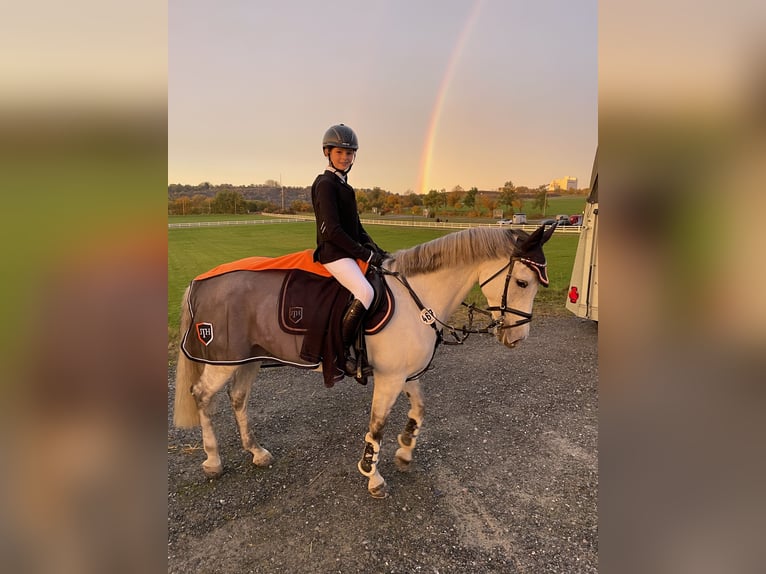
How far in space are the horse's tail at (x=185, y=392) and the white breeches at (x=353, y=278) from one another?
1.51 metres

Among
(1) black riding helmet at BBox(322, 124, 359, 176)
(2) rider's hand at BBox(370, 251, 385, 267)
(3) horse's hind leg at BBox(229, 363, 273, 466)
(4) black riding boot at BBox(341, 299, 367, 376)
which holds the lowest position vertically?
(3) horse's hind leg at BBox(229, 363, 273, 466)

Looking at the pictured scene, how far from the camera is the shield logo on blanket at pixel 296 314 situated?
3.16 meters

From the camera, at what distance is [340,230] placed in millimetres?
3012

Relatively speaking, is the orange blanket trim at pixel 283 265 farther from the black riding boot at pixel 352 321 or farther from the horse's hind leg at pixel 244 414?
the horse's hind leg at pixel 244 414

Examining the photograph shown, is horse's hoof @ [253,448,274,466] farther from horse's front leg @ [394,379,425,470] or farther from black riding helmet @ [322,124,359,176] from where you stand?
black riding helmet @ [322,124,359,176]

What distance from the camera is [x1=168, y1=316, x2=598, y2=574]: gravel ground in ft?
9.14

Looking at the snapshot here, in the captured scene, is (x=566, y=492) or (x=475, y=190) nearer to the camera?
(x=566, y=492)

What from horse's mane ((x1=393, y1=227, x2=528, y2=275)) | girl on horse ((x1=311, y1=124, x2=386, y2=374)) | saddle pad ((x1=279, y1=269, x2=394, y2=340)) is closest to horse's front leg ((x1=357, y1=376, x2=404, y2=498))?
girl on horse ((x1=311, y1=124, x2=386, y2=374))

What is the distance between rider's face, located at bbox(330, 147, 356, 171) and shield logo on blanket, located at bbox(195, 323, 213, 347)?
1.72 metres
